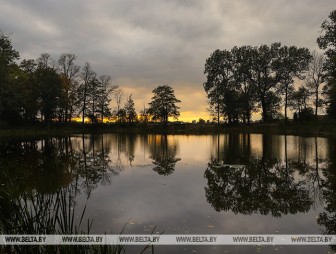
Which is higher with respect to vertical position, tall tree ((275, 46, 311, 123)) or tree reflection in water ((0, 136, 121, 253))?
tall tree ((275, 46, 311, 123))

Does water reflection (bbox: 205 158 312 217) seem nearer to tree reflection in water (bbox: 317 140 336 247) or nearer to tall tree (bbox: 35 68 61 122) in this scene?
tree reflection in water (bbox: 317 140 336 247)

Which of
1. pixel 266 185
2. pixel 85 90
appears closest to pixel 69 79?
pixel 85 90

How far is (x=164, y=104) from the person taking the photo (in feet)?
309

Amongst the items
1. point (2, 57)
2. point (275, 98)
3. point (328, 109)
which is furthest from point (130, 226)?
point (275, 98)

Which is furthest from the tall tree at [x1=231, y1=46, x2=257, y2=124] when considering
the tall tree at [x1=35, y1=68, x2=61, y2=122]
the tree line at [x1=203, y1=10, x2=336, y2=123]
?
the tall tree at [x1=35, y1=68, x2=61, y2=122]

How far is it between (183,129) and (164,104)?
16194mm

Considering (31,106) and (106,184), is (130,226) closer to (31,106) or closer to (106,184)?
(106,184)

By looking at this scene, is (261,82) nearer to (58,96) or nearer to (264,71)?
(264,71)

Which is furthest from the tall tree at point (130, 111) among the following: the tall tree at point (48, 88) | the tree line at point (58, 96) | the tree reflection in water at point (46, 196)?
the tree reflection in water at point (46, 196)

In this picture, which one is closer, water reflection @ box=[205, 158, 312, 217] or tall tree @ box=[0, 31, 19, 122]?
water reflection @ box=[205, 158, 312, 217]

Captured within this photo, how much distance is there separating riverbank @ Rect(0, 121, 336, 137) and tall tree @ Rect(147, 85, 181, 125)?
9752 millimetres

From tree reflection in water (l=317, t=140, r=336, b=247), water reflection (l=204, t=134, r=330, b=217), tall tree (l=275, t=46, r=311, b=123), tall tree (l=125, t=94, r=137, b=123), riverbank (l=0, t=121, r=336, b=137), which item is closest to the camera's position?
tree reflection in water (l=317, t=140, r=336, b=247)

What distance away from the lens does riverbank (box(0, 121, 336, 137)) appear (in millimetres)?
49969

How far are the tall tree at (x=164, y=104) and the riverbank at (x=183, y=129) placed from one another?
9.75 m
